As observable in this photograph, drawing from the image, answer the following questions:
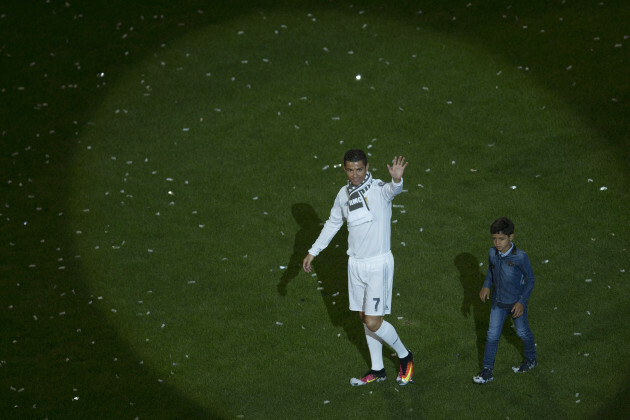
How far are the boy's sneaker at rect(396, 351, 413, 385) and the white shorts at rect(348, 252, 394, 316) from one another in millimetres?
775

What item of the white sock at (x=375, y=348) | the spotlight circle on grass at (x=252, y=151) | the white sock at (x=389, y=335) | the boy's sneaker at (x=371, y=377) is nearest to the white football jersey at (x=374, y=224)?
the white sock at (x=389, y=335)

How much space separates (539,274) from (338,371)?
3020 mm

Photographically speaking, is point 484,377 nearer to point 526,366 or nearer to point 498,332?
point 526,366

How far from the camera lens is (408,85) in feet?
46.3

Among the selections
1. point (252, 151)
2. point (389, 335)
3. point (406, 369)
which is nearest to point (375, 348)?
point (389, 335)

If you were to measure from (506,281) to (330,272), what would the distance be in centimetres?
321

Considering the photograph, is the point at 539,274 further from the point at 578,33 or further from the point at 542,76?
the point at 578,33

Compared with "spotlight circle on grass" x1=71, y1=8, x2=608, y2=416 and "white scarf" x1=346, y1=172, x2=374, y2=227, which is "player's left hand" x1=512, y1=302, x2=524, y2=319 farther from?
"spotlight circle on grass" x1=71, y1=8, x2=608, y2=416

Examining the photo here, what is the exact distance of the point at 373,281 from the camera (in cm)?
895

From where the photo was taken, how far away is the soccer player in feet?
28.6

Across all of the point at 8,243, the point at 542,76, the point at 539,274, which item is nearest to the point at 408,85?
the point at 542,76

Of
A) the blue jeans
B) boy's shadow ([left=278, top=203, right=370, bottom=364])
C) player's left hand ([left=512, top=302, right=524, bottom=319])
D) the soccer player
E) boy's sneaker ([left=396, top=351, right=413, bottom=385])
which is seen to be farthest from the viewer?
boy's shadow ([left=278, top=203, right=370, bottom=364])

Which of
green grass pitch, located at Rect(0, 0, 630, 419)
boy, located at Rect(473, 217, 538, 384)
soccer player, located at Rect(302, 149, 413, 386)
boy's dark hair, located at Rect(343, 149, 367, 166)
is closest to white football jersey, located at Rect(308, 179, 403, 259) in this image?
soccer player, located at Rect(302, 149, 413, 386)

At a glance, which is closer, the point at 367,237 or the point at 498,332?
the point at 367,237
